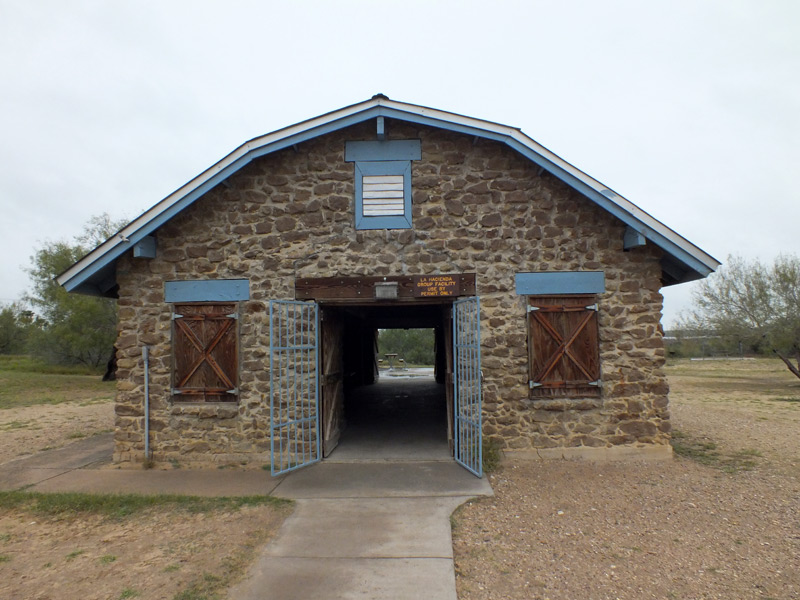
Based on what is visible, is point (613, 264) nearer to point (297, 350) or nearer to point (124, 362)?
point (297, 350)

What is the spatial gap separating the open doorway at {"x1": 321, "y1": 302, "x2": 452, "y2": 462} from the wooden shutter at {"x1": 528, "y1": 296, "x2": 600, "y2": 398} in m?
1.46

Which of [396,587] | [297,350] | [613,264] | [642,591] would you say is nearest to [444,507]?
[396,587]

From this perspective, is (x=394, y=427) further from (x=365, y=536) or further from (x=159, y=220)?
(x=159, y=220)

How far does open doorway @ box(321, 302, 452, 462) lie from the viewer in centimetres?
810

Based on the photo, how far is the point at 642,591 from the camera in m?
3.90

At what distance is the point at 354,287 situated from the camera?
7652 mm

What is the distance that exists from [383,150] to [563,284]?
11.5 feet

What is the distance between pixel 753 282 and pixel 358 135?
19.8 meters

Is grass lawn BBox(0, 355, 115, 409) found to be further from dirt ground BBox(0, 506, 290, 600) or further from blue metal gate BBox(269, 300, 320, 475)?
dirt ground BBox(0, 506, 290, 600)

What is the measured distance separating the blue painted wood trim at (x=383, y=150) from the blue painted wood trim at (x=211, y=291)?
8.58 ft

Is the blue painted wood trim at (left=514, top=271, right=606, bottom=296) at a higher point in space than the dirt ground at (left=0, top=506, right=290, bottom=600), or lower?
higher

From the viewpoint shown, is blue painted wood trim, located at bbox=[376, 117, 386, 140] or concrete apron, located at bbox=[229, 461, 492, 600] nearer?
concrete apron, located at bbox=[229, 461, 492, 600]

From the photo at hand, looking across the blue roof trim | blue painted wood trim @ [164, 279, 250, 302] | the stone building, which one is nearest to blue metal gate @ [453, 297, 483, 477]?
the stone building

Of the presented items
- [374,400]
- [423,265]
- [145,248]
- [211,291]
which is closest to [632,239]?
[423,265]
